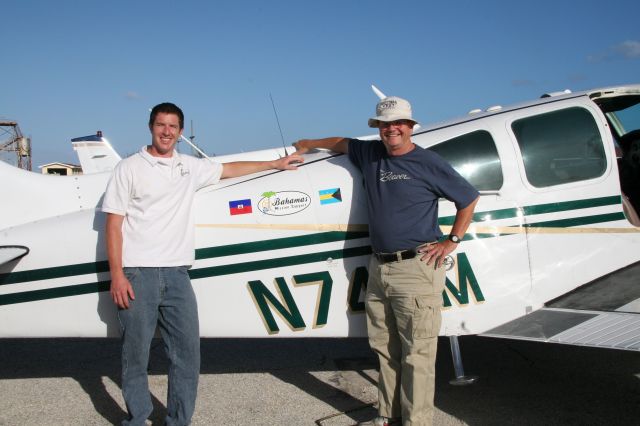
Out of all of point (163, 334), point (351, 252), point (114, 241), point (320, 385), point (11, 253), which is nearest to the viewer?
point (114, 241)

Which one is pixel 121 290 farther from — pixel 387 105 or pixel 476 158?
pixel 476 158

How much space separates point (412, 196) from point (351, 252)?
2.29ft

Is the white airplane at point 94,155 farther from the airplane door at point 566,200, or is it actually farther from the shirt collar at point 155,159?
the airplane door at point 566,200

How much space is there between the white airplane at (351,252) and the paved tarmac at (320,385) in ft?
2.27

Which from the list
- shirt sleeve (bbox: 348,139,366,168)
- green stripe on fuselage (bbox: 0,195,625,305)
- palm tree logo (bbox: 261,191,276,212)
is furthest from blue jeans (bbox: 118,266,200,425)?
shirt sleeve (bbox: 348,139,366,168)

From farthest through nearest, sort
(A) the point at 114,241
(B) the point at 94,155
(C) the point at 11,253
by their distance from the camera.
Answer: (B) the point at 94,155 → (C) the point at 11,253 → (A) the point at 114,241

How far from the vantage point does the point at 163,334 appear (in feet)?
12.0

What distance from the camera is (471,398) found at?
434 cm

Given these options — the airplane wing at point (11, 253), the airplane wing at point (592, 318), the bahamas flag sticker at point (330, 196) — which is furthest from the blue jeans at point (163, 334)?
the airplane wing at point (592, 318)

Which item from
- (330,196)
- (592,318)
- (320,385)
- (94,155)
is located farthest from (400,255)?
(94,155)

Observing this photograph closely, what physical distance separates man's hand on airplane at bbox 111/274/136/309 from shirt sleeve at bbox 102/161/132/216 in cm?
40

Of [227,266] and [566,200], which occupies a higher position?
[566,200]

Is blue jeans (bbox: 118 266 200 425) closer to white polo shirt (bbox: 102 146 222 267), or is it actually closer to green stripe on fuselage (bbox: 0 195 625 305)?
white polo shirt (bbox: 102 146 222 267)

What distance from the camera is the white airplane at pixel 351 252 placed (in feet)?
12.7
